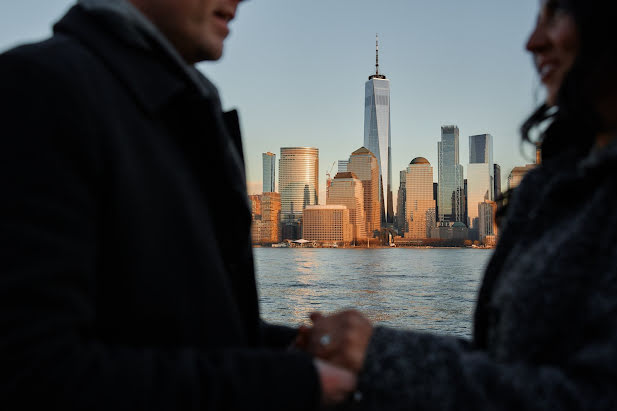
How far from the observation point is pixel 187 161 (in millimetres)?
1055

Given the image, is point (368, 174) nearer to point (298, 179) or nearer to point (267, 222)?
point (298, 179)

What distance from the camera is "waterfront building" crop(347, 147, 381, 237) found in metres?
143

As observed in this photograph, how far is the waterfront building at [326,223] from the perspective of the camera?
378ft

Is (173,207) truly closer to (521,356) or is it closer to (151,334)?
(151,334)

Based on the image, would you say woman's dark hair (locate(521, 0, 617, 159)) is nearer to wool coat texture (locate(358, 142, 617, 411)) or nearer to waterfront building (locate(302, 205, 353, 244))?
wool coat texture (locate(358, 142, 617, 411))

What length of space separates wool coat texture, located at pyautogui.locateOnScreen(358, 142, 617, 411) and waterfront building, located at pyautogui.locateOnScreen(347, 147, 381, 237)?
141m

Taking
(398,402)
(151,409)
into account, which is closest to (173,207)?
(151,409)

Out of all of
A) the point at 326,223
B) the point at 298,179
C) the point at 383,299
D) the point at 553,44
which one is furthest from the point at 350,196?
the point at 553,44

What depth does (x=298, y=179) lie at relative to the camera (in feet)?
484

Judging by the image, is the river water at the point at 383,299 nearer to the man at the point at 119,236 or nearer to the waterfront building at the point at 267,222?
the man at the point at 119,236

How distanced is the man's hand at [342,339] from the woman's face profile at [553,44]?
0.68m

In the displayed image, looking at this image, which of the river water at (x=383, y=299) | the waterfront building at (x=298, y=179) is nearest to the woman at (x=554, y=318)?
the river water at (x=383, y=299)

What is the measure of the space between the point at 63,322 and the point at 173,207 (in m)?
0.29

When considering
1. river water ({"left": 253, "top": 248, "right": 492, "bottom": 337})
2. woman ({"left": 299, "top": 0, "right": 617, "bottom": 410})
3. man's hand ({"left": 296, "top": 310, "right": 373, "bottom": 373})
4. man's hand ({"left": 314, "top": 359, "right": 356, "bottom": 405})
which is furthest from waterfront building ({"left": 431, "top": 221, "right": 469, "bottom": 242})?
man's hand ({"left": 314, "top": 359, "right": 356, "bottom": 405})
